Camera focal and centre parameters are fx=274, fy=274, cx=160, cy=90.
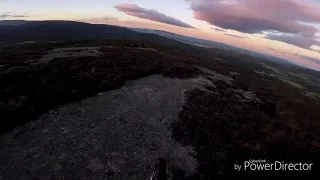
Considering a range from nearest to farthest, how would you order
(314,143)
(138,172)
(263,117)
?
(138,172)
(314,143)
(263,117)

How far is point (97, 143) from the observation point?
2456 cm

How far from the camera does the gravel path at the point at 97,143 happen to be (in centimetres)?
2108

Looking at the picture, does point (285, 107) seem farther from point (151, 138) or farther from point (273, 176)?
point (151, 138)

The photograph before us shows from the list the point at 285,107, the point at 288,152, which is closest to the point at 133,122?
the point at 288,152

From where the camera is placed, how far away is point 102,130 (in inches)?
1045

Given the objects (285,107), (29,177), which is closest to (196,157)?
(29,177)

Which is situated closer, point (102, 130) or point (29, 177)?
point (29, 177)

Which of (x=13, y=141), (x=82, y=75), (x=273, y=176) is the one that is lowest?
(x=273, y=176)

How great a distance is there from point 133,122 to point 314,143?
2256 centimetres

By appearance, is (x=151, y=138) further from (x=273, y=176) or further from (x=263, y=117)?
(x=263, y=117)

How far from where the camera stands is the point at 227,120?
34.9 metres

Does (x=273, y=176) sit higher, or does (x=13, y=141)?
(x=13, y=141)

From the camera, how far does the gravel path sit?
69.2 feet

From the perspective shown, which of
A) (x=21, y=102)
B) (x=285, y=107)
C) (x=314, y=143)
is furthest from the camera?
(x=285, y=107)
